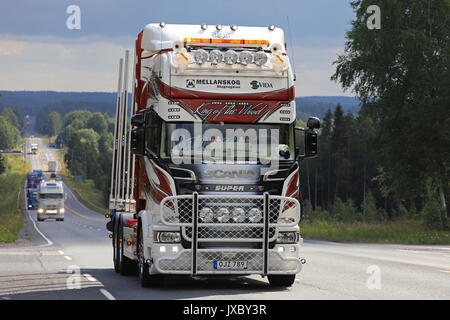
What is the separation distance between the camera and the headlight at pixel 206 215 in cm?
1406

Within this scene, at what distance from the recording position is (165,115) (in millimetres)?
14641

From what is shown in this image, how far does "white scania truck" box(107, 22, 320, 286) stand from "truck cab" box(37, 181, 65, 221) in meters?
62.5

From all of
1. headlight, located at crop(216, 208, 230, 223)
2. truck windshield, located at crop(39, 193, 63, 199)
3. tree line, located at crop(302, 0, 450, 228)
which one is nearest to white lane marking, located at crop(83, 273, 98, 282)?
headlight, located at crop(216, 208, 230, 223)

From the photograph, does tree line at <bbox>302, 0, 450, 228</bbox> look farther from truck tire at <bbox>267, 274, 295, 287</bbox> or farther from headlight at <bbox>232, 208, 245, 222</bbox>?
headlight at <bbox>232, 208, 245, 222</bbox>

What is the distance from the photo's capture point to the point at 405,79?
49.8 m

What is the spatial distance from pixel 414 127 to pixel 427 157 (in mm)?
1861

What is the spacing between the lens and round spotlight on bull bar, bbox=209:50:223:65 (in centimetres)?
1481

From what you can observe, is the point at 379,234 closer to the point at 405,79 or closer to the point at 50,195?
the point at 405,79

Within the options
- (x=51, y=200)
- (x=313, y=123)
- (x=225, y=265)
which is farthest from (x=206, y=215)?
(x=51, y=200)

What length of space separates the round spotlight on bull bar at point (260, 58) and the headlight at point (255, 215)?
103 inches

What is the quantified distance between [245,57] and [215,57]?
0.52 meters

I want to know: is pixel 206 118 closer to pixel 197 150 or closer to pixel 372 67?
pixel 197 150
